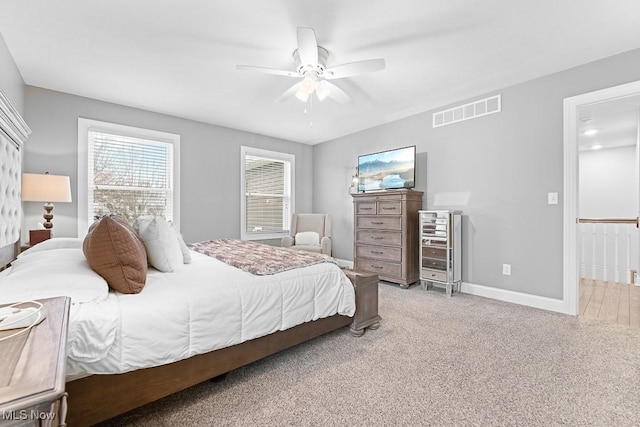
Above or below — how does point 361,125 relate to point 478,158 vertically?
above

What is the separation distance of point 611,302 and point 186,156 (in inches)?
224

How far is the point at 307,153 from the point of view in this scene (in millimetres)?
5988

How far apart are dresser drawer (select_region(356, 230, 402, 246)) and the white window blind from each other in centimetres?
280

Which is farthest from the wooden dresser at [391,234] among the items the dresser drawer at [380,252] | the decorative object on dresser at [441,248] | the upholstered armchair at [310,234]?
the upholstered armchair at [310,234]

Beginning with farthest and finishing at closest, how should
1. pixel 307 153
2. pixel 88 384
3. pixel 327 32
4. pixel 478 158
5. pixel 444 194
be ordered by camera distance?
pixel 307 153, pixel 444 194, pixel 478 158, pixel 327 32, pixel 88 384

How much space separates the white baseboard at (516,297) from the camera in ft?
9.81

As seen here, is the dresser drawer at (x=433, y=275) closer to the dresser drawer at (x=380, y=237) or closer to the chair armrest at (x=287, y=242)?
the dresser drawer at (x=380, y=237)

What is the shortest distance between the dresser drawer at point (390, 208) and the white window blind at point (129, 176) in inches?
119

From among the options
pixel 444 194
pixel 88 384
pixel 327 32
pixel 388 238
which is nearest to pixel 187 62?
pixel 327 32

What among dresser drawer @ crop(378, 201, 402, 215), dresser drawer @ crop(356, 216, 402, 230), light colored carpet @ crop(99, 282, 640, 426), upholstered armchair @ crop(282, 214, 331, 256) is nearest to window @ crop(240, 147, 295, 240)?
upholstered armchair @ crop(282, 214, 331, 256)

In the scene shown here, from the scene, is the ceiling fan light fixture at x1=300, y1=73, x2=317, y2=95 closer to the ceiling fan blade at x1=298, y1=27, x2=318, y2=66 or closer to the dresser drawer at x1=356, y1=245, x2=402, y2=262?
the ceiling fan blade at x1=298, y1=27, x2=318, y2=66

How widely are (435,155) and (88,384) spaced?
413 centimetres

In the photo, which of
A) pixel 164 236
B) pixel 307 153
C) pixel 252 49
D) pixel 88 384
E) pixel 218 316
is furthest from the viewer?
pixel 307 153

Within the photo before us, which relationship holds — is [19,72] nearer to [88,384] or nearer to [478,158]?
[88,384]
